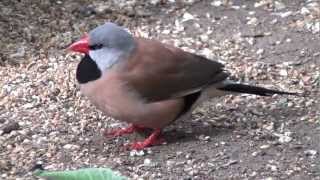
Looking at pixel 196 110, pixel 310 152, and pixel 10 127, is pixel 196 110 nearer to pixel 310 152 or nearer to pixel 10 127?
pixel 310 152

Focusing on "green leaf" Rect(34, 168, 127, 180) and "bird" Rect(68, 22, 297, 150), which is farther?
"bird" Rect(68, 22, 297, 150)

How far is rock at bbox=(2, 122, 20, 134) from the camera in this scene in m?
4.50

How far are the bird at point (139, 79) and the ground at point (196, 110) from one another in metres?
0.24

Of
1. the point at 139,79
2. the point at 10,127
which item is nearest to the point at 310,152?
the point at 139,79

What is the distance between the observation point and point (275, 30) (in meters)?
6.00

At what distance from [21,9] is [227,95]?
1.95 meters

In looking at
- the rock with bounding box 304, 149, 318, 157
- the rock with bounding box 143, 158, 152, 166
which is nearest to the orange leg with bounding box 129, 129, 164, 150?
the rock with bounding box 143, 158, 152, 166

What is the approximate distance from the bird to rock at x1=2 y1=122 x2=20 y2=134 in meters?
0.56

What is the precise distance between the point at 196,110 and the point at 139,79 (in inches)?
33.2

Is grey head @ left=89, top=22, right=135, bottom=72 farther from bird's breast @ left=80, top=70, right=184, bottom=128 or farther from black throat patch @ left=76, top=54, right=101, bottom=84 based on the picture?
bird's breast @ left=80, top=70, right=184, bottom=128

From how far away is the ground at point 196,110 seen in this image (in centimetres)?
418

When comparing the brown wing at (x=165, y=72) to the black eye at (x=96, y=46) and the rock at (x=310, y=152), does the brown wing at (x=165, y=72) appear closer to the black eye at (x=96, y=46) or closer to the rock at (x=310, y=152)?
the black eye at (x=96, y=46)

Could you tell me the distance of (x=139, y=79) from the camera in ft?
13.4

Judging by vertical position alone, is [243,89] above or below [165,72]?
below
